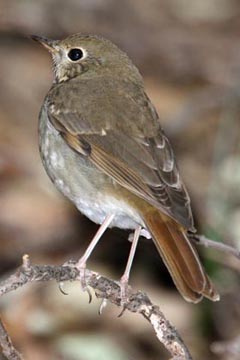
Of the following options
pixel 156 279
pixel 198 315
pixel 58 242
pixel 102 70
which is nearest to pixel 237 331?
pixel 198 315

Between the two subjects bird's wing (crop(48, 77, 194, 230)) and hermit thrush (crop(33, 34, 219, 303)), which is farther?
bird's wing (crop(48, 77, 194, 230))

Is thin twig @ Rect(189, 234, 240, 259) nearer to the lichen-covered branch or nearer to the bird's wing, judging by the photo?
the bird's wing

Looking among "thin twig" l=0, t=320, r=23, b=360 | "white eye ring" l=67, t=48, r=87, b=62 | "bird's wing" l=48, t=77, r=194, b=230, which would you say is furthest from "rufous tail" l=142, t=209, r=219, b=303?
→ "white eye ring" l=67, t=48, r=87, b=62

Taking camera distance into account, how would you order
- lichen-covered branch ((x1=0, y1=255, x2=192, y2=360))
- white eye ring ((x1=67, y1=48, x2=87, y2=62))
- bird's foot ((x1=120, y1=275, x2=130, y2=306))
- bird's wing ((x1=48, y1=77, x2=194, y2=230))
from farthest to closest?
white eye ring ((x1=67, y1=48, x2=87, y2=62)), bird's wing ((x1=48, y1=77, x2=194, y2=230)), bird's foot ((x1=120, y1=275, x2=130, y2=306)), lichen-covered branch ((x1=0, y1=255, x2=192, y2=360))

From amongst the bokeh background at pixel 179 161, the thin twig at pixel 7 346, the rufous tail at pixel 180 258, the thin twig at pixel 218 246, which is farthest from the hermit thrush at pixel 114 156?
the thin twig at pixel 7 346

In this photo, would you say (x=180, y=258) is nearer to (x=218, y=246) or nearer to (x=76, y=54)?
(x=218, y=246)

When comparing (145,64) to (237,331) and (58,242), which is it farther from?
(237,331)

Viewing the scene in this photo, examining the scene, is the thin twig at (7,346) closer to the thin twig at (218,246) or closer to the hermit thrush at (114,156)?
the hermit thrush at (114,156)
